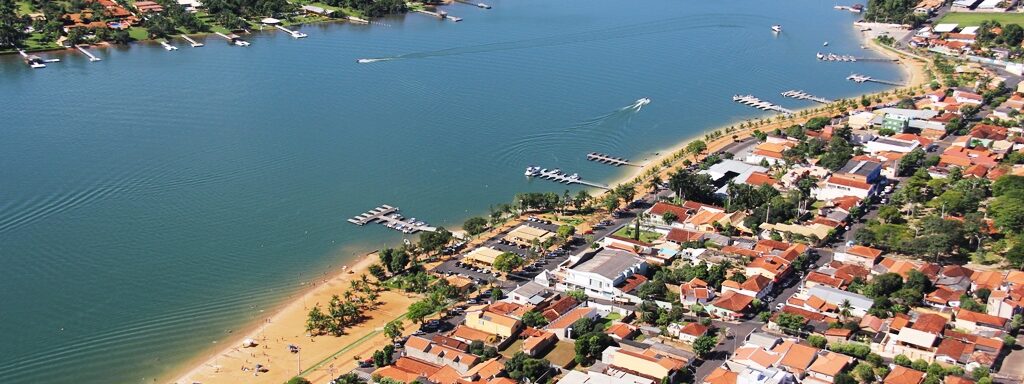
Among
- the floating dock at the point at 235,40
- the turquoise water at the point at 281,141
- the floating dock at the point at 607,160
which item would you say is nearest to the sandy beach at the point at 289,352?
the turquoise water at the point at 281,141

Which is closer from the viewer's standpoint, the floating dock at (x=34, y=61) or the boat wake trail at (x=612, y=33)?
the floating dock at (x=34, y=61)

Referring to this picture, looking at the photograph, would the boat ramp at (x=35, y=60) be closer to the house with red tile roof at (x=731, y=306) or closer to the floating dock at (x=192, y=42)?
the floating dock at (x=192, y=42)

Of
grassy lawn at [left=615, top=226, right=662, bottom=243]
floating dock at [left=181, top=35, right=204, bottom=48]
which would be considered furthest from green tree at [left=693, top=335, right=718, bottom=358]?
floating dock at [left=181, top=35, right=204, bottom=48]

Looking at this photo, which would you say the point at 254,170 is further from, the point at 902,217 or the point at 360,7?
the point at 360,7

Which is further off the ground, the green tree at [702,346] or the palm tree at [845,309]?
the palm tree at [845,309]

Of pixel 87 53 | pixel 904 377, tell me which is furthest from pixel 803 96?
pixel 87 53

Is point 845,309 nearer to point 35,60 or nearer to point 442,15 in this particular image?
point 35,60

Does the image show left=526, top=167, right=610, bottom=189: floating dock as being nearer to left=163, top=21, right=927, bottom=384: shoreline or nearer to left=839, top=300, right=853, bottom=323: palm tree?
left=163, top=21, right=927, bottom=384: shoreline
